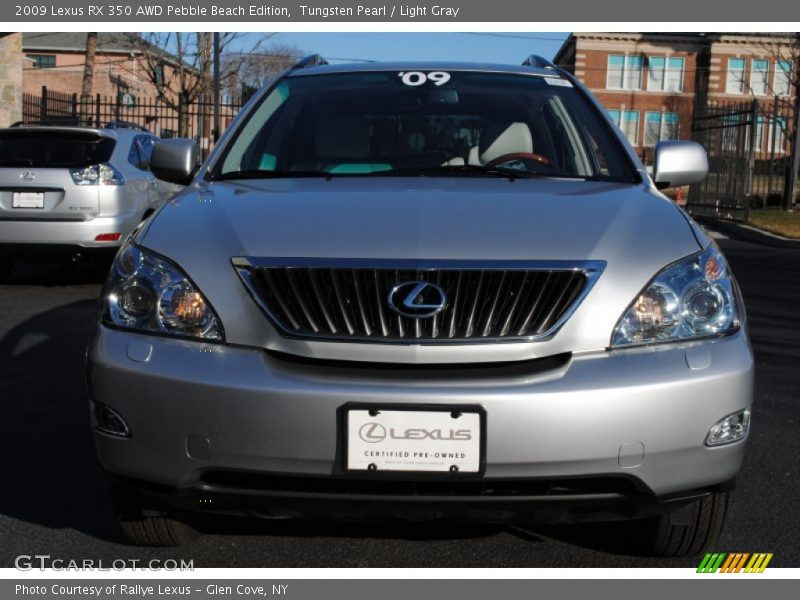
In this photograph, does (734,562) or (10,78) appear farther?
(10,78)

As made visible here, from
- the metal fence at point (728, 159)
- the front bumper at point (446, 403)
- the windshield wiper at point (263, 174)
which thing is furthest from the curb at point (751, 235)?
the front bumper at point (446, 403)

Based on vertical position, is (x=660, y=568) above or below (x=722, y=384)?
below

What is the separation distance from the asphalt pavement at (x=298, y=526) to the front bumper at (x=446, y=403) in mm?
617

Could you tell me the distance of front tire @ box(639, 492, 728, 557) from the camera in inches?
121

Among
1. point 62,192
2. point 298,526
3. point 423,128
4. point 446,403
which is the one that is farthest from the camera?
point 62,192

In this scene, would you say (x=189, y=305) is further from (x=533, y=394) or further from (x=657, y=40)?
(x=657, y=40)

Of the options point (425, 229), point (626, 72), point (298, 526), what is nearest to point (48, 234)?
point (298, 526)

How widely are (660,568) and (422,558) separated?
0.73m

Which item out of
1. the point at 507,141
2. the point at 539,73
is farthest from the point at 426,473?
the point at 539,73

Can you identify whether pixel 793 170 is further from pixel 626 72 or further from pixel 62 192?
pixel 626 72

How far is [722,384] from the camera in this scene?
271cm

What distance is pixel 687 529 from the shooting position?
3.14 meters

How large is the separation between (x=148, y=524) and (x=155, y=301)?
2.49 feet

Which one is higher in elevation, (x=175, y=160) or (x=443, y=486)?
(x=175, y=160)
